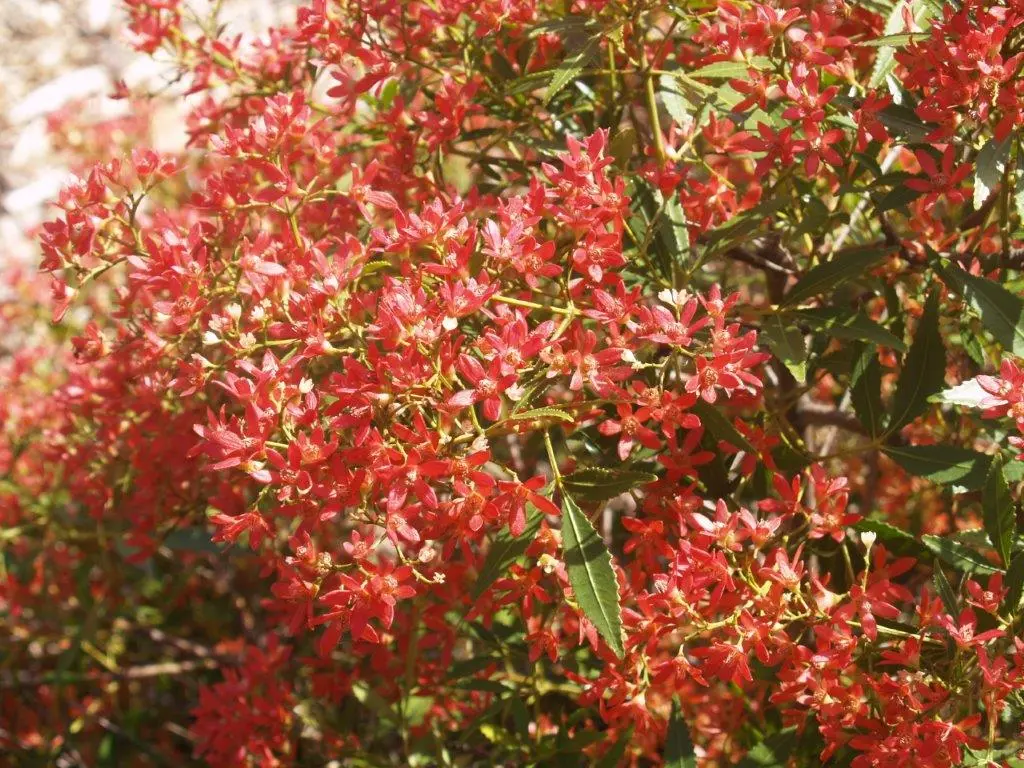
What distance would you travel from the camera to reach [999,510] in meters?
1.53

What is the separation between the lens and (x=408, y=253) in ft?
5.06

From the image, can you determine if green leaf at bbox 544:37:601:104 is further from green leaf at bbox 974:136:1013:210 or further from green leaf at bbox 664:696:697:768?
green leaf at bbox 664:696:697:768

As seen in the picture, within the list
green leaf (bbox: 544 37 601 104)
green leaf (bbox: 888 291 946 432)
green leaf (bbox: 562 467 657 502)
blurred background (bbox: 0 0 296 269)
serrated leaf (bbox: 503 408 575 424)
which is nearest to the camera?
serrated leaf (bbox: 503 408 575 424)

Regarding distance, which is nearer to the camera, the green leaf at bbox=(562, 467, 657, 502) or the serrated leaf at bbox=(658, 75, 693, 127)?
the green leaf at bbox=(562, 467, 657, 502)

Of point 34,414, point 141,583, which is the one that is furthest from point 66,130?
point 141,583

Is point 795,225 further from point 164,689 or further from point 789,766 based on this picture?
point 164,689

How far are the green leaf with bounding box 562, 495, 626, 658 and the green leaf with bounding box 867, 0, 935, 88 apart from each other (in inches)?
33.8

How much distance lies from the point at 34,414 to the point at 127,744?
1.12m

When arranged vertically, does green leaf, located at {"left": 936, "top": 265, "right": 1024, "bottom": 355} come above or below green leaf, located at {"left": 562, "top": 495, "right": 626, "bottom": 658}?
above

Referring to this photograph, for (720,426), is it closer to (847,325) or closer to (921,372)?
(847,325)

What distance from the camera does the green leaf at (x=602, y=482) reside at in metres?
1.50

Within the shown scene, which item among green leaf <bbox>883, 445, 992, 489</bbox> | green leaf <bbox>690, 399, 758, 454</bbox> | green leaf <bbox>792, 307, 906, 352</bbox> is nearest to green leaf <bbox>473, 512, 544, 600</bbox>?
green leaf <bbox>690, 399, 758, 454</bbox>

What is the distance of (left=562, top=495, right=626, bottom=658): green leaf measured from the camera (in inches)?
55.3

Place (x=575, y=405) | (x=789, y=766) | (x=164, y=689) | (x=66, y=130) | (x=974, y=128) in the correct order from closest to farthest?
(x=575, y=405) → (x=974, y=128) → (x=789, y=766) → (x=164, y=689) → (x=66, y=130)
